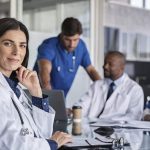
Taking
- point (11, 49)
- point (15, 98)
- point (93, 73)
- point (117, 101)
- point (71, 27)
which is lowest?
point (117, 101)

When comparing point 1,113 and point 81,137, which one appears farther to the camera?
point 81,137

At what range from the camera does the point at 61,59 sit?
329cm

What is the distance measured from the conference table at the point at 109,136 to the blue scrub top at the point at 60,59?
2.86 feet

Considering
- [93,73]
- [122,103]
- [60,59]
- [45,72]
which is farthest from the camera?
[93,73]

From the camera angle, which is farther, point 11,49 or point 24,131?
point 11,49

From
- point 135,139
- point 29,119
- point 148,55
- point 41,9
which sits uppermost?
point 41,9

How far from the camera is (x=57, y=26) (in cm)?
452

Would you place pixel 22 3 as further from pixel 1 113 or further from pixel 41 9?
pixel 1 113

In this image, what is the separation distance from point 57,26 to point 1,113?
10.9 ft

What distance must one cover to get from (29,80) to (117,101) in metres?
1.28

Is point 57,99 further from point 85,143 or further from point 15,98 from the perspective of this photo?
point 15,98

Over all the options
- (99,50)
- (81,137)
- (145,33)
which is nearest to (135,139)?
(81,137)

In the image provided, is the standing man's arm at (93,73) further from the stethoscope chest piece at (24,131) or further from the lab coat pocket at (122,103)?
the stethoscope chest piece at (24,131)

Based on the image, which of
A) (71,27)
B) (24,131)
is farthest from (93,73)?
(24,131)
